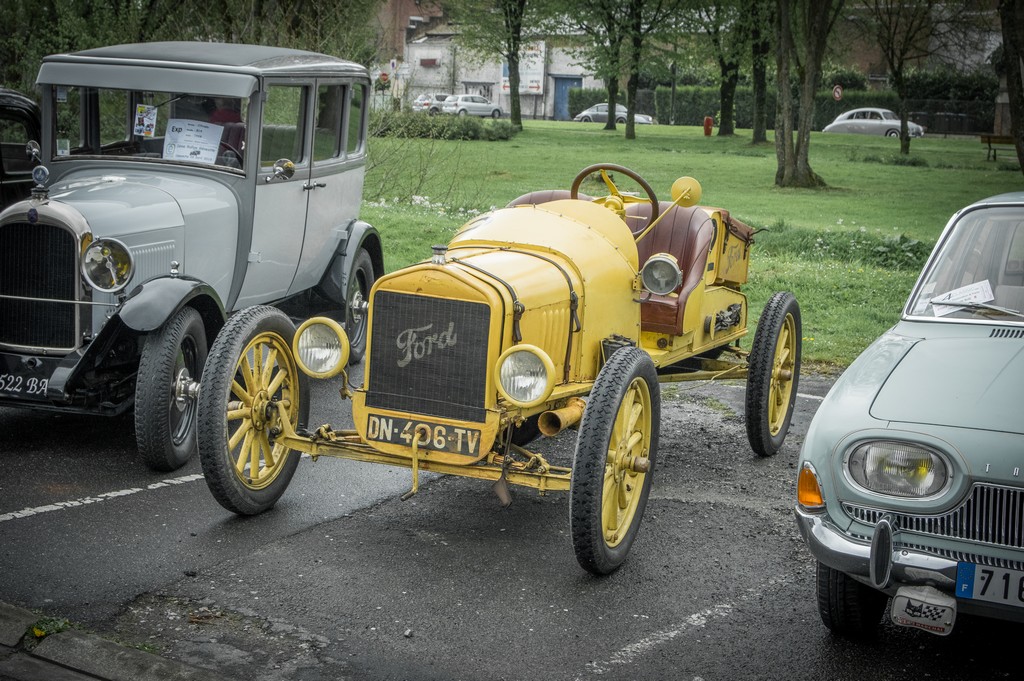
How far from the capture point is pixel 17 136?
8289 mm

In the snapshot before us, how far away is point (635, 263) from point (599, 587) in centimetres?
210

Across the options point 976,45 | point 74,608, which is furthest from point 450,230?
point 976,45

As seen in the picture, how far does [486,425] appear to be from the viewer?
4.87 m

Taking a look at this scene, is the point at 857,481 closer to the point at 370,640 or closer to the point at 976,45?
the point at 370,640

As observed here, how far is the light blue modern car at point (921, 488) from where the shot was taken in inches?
141

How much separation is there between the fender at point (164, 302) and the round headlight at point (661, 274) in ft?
8.04

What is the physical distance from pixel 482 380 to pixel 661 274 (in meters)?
1.46

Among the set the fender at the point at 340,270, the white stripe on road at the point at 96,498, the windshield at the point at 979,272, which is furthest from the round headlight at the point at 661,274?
the fender at the point at 340,270

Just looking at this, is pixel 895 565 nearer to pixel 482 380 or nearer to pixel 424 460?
pixel 482 380

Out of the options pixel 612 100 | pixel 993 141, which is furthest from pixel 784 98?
pixel 612 100

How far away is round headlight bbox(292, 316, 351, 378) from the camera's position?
5062 millimetres

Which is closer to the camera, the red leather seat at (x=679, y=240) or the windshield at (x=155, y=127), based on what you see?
the red leather seat at (x=679, y=240)

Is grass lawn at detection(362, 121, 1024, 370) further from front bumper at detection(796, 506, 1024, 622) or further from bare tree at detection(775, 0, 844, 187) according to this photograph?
front bumper at detection(796, 506, 1024, 622)

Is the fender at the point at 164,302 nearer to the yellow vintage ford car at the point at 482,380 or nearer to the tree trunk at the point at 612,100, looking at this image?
the yellow vintage ford car at the point at 482,380
